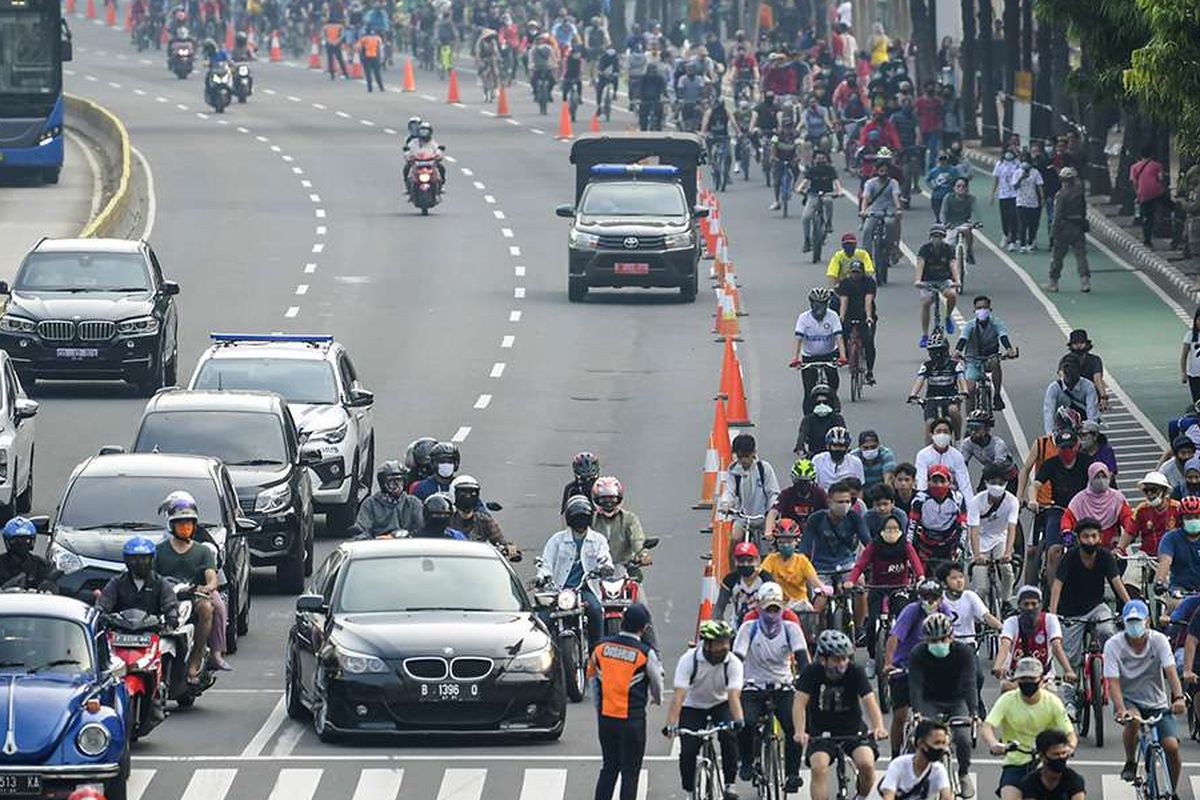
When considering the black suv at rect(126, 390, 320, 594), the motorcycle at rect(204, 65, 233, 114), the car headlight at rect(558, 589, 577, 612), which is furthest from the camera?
the motorcycle at rect(204, 65, 233, 114)

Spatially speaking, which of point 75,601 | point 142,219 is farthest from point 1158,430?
point 142,219

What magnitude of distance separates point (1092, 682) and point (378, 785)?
516 centimetres

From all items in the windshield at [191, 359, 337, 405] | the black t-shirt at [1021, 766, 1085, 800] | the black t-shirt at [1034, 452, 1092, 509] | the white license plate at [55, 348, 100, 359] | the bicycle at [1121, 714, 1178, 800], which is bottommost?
the white license plate at [55, 348, 100, 359]

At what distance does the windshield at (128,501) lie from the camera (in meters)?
25.9

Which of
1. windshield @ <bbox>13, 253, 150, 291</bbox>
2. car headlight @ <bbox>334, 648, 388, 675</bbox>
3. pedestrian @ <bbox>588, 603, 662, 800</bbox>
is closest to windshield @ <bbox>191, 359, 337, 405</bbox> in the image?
windshield @ <bbox>13, 253, 150, 291</bbox>

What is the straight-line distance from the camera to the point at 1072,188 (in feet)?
148

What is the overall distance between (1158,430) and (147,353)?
38.1ft

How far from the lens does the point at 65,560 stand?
25.4 metres

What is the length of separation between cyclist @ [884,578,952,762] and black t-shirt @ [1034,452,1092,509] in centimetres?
537

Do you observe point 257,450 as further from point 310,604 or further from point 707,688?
point 707,688

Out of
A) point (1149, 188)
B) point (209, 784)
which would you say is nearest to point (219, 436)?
point (209, 784)

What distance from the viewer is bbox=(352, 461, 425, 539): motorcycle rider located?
88.6 ft

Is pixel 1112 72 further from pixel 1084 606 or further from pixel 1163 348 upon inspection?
pixel 1084 606

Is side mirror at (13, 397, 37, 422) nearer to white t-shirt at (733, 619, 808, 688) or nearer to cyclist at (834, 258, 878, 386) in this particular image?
cyclist at (834, 258, 878, 386)
